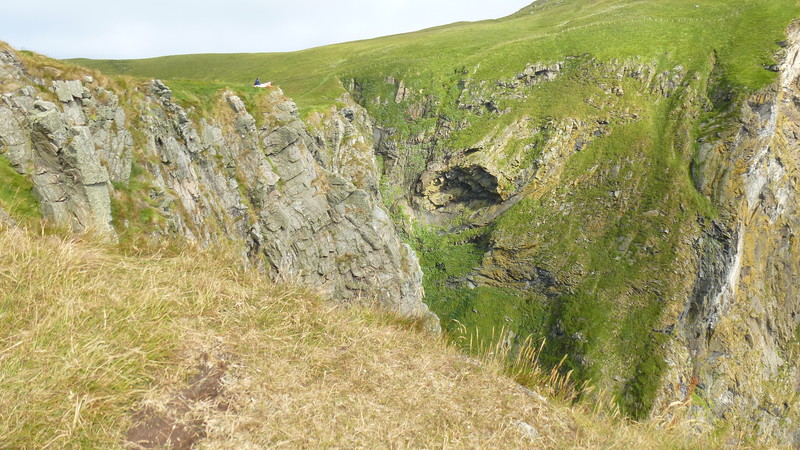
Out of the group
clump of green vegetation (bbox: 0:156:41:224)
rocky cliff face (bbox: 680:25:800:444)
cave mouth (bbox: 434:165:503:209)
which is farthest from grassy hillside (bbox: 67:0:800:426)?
clump of green vegetation (bbox: 0:156:41:224)

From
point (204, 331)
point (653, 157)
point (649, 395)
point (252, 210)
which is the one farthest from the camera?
point (653, 157)

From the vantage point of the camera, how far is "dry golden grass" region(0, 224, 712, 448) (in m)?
3.97

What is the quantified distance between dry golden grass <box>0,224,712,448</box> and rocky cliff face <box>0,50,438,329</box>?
205 centimetres

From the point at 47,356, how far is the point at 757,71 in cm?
7226

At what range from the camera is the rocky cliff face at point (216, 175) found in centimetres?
1255

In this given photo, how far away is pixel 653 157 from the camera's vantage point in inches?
1954

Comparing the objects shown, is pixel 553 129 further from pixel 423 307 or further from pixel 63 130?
pixel 63 130

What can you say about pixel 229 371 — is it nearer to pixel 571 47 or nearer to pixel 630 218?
pixel 630 218

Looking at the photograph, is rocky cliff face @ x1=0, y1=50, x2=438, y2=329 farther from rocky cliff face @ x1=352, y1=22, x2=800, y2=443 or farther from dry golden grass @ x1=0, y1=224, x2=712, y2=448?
rocky cliff face @ x1=352, y1=22, x2=800, y2=443

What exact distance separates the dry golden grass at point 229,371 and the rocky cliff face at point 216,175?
6.72 feet

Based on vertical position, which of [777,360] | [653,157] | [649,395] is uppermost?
[653,157]

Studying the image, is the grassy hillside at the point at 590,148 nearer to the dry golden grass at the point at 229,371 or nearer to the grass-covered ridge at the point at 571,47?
the grass-covered ridge at the point at 571,47

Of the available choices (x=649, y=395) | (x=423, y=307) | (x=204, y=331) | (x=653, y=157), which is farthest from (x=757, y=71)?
(x=204, y=331)

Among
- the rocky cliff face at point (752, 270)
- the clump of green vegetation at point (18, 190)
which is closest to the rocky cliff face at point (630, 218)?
the rocky cliff face at point (752, 270)
